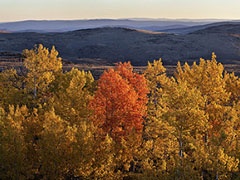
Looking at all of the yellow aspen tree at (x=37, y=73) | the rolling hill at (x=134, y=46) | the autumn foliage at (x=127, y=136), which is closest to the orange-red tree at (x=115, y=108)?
the autumn foliage at (x=127, y=136)

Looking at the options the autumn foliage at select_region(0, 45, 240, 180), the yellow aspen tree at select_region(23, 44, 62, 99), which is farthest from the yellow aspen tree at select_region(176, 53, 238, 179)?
the yellow aspen tree at select_region(23, 44, 62, 99)

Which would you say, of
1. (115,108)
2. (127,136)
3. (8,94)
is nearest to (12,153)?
(127,136)

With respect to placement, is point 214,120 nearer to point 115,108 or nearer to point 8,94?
point 115,108

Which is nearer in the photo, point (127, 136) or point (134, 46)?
point (127, 136)

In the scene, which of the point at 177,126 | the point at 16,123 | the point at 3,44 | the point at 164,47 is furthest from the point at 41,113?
the point at 3,44

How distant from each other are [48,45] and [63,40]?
50.0 feet

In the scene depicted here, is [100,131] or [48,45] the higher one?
[48,45]

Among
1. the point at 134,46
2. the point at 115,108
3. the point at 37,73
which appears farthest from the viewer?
the point at 134,46

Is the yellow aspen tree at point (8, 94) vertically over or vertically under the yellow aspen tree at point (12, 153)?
over

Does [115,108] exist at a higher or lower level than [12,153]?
higher

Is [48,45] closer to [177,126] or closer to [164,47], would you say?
[164,47]

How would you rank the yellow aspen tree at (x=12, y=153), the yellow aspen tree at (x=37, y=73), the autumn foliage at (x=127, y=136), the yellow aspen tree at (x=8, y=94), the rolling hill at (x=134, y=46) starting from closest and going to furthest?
the autumn foliage at (x=127, y=136) → the yellow aspen tree at (x=12, y=153) → the yellow aspen tree at (x=8, y=94) → the yellow aspen tree at (x=37, y=73) → the rolling hill at (x=134, y=46)

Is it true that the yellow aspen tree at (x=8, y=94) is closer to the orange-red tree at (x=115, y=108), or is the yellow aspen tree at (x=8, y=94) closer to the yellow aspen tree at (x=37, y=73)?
the yellow aspen tree at (x=37, y=73)

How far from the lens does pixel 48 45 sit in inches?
5379
